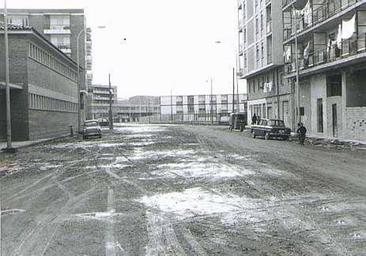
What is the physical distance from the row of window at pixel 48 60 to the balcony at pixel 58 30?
88.1 feet

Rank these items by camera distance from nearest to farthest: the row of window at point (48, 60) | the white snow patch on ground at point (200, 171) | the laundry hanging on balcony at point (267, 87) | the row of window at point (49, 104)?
A: 1. the white snow patch on ground at point (200, 171)
2. the row of window at point (49, 104)
3. the row of window at point (48, 60)
4. the laundry hanging on balcony at point (267, 87)

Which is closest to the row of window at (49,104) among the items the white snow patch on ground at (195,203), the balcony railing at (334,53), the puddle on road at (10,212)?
the balcony railing at (334,53)

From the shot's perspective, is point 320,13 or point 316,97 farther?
point 316,97

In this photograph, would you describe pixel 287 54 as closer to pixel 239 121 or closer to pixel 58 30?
pixel 239 121

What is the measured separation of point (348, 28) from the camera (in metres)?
34.9

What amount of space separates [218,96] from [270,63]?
79.7 metres

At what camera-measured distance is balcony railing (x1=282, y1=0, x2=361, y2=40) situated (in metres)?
37.2

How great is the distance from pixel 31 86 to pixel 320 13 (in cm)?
2359

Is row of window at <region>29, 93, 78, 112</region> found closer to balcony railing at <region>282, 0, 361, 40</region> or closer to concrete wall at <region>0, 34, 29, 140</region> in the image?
concrete wall at <region>0, 34, 29, 140</region>

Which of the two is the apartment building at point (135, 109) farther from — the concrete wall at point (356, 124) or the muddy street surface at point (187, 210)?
the muddy street surface at point (187, 210)

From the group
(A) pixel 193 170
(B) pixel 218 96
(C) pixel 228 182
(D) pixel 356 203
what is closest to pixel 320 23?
(A) pixel 193 170

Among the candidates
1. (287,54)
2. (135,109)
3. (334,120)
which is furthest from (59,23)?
(135,109)

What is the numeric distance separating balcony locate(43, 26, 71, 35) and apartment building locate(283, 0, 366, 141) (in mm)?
53222

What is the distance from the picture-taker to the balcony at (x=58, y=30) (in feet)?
311
